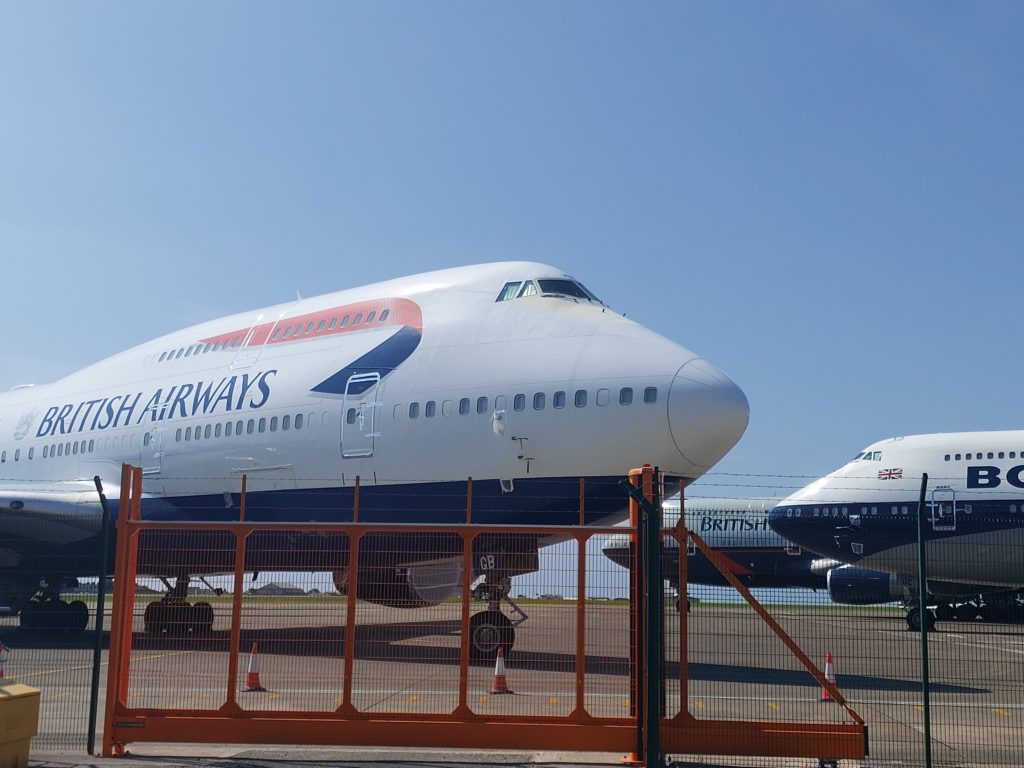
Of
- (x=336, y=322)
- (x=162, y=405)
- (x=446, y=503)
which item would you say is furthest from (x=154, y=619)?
(x=162, y=405)

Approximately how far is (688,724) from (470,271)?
11330 mm

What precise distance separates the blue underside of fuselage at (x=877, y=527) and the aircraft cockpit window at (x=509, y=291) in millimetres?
12000

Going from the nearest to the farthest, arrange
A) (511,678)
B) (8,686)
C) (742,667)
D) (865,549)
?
(8,686) < (511,678) < (742,667) < (865,549)

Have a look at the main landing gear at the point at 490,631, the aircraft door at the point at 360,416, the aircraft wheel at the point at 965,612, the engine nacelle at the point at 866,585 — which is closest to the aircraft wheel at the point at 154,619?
the main landing gear at the point at 490,631

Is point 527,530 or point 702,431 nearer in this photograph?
point 527,530

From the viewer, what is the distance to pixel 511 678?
13.7m

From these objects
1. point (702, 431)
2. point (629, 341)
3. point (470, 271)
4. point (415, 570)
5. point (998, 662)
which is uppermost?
point (470, 271)

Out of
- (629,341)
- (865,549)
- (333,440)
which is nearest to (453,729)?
(629,341)

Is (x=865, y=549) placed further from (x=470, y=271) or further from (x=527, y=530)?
(x=527, y=530)

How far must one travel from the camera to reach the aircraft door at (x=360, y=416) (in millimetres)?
17047

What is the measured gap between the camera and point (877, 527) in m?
27.5

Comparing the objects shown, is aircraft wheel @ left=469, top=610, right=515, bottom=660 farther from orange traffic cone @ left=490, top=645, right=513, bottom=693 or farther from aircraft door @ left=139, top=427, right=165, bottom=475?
aircraft door @ left=139, top=427, right=165, bottom=475

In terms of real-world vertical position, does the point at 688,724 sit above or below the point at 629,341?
below

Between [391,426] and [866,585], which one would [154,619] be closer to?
[391,426]
